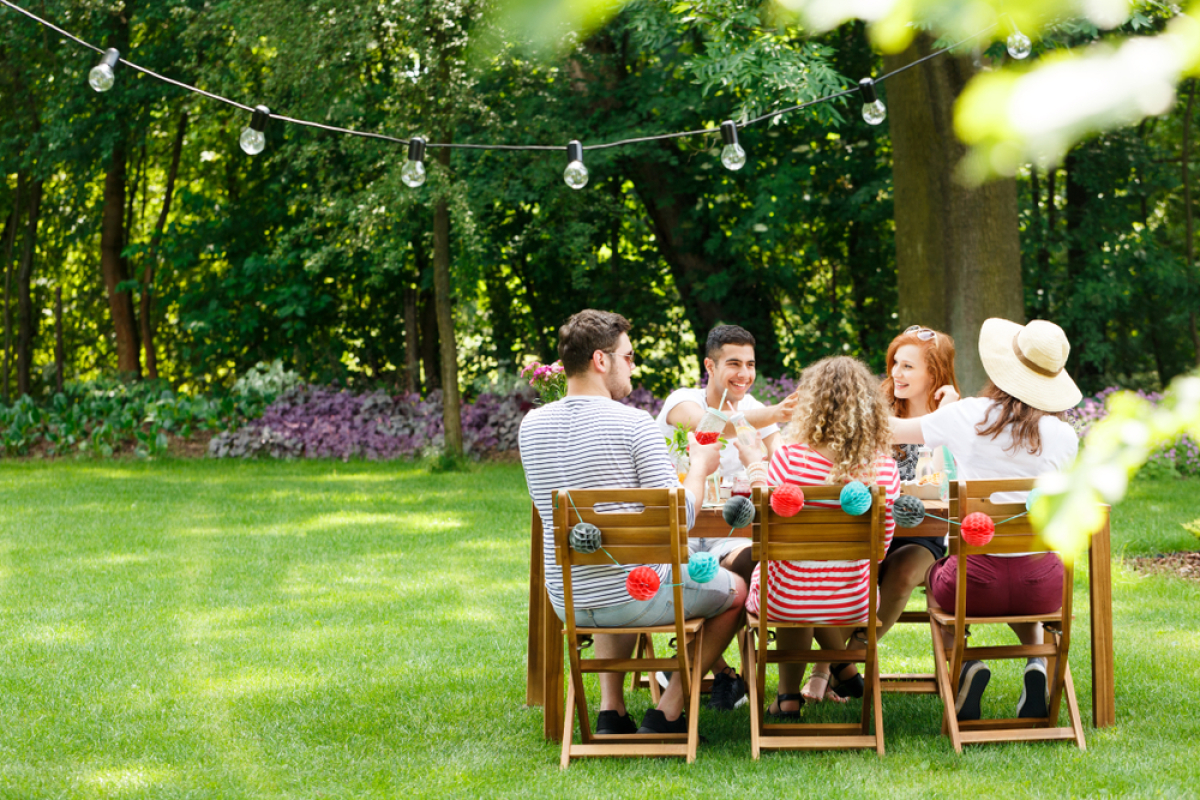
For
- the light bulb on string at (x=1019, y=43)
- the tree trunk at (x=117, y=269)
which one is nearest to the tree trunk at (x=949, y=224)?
the light bulb on string at (x=1019, y=43)

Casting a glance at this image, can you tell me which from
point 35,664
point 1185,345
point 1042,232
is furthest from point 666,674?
point 1185,345

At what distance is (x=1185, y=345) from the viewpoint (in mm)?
14336

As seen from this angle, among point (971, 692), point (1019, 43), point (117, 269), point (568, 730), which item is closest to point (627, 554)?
point (568, 730)

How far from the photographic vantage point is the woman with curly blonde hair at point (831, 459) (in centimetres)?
364

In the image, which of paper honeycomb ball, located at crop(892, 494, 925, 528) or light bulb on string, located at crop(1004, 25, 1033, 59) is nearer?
light bulb on string, located at crop(1004, 25, 1033, 59)

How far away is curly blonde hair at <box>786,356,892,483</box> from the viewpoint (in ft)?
11.9

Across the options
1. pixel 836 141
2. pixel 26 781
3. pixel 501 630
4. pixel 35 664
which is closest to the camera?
pixel 26 781

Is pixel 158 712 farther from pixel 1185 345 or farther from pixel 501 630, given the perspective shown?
pixel 1185 345

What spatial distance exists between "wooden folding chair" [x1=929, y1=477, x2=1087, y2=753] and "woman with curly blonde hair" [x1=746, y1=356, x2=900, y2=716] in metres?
0.27

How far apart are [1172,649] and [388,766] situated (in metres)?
3.43

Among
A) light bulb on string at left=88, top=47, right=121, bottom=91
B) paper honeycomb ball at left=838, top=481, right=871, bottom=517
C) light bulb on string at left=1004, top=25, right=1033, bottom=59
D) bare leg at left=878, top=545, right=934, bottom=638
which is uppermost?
light bulb on string at left=88, top=47, right=121, bottom=91

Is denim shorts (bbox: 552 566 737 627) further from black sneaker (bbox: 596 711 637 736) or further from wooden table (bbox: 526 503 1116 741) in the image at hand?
black sneaker (bbox: 596 711 637 736)

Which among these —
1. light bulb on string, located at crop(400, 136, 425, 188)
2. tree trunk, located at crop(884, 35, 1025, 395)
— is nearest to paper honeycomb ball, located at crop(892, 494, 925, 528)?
light bulb on string, located at crop(400, 136, 425, 188)

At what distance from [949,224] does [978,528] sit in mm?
6891
